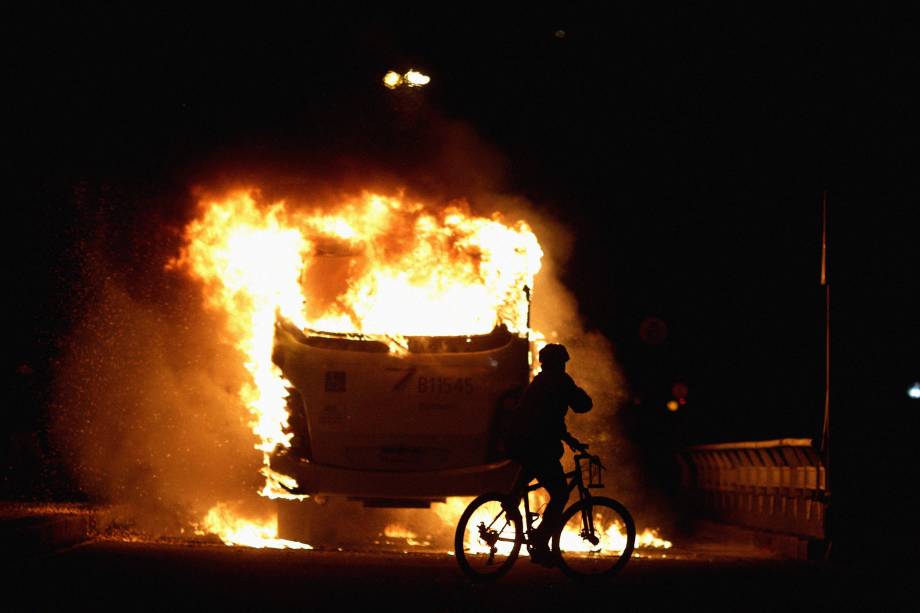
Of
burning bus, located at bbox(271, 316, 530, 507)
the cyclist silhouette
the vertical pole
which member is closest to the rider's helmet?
the cyclist silhouette

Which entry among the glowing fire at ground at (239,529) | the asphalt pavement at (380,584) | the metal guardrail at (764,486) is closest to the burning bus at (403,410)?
the asphalt pavement at (380,584)

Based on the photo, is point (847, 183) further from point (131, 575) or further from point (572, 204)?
point (572, 204)

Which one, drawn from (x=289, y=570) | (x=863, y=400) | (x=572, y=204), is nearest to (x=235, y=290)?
(x=289, y=570)

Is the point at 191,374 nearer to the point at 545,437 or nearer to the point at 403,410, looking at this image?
the point at 403,410

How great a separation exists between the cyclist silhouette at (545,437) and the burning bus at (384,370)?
152 centimetres

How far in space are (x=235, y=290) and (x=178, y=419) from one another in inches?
85.8

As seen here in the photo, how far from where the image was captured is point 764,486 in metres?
19.3

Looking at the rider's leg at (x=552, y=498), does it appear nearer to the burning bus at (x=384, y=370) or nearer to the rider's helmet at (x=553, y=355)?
the rider's helmet at (x=553, y=355)

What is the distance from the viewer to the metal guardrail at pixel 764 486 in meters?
16.9

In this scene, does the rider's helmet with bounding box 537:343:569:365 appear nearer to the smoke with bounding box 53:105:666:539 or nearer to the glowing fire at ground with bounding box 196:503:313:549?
the smoke with bounding box 53:105:666:539

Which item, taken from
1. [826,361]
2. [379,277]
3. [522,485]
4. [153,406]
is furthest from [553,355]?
[153,406]

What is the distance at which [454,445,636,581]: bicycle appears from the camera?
1156 cm

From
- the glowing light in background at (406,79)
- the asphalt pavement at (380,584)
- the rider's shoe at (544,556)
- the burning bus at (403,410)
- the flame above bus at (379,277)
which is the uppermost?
the glowing light in background at (406,79)

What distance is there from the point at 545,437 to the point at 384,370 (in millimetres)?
2113
